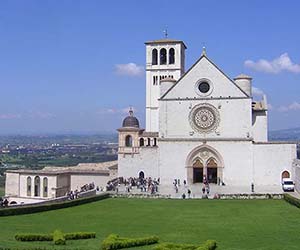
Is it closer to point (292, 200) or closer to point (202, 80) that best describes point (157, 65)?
point (202, 80)

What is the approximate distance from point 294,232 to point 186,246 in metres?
7.63

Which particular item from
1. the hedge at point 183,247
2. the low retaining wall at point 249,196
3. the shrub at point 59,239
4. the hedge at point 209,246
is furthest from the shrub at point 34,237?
the low retaining wall at point 249,196

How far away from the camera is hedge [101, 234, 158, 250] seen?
2095 cm

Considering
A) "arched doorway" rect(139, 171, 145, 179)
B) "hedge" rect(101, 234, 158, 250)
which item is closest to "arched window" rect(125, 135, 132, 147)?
"arched doorway" rect(139, 171, 145, 179)

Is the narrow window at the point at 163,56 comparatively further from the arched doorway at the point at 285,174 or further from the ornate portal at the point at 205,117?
the arched doorway at the point at 285,174

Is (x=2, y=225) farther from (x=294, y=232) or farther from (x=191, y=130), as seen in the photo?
(x=191, y=130)

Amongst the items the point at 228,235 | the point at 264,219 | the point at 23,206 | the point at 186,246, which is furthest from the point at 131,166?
the point at 186,246

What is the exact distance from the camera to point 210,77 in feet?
177

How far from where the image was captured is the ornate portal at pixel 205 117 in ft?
177

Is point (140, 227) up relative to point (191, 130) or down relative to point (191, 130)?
down

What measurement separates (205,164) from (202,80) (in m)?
8.48

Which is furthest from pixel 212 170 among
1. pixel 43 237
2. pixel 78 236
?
pixel 43 237


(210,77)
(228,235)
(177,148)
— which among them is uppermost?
(210,77)

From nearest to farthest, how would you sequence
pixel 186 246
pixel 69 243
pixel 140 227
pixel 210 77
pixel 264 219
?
1. pixel 186 246
2. pixel 69 243
3. pixel 140 227
4. pixel 264 219
5. pixel 210 77
